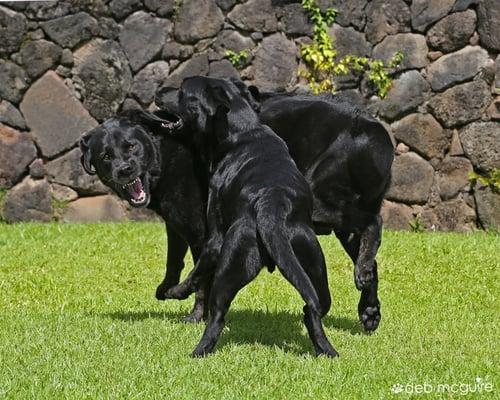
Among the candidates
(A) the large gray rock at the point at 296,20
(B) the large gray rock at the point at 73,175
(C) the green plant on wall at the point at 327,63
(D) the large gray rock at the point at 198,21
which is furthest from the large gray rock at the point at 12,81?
(C) the green plant on wall at the point at 327,63

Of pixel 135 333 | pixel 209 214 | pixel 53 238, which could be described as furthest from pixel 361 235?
pixel 53 238

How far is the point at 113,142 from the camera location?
249 inches

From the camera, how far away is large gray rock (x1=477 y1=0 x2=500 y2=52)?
10477 millimetres

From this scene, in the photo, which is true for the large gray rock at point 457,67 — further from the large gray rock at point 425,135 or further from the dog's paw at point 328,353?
the dog's paw at point 328,353

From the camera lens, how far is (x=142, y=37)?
11.3 meters

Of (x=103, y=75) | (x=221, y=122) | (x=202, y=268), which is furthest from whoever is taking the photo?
(x=103, y=75)

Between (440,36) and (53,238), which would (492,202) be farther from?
(53,238)

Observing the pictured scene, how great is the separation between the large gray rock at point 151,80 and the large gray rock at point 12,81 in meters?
1.31

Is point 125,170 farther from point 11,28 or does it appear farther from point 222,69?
point 11,28

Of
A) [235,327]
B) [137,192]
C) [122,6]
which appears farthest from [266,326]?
[122,6]

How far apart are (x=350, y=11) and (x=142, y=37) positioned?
7.63ft

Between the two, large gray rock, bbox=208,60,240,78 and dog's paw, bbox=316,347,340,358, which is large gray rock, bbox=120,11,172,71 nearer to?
large gray rock, bbox=208,60,240,78

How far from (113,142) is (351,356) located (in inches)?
82.7

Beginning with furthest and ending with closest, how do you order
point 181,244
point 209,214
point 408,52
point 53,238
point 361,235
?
point 408,52
point 53,238
point 181,244
point 361,235
point 209,214
